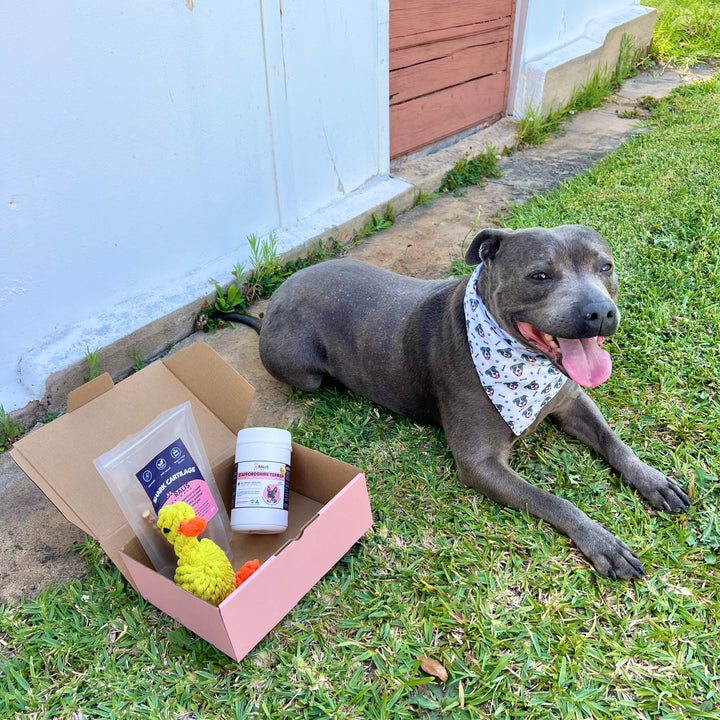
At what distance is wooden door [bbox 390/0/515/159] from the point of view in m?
4.93

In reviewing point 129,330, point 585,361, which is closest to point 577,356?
point 585,361

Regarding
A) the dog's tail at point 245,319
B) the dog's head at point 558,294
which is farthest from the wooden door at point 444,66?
the dog's head at point 558,294

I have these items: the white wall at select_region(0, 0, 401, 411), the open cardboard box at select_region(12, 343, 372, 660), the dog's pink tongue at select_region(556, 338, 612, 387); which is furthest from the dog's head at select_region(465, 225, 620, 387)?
the white wall at select_region(0, 0, 401, 411)

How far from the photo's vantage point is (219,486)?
8.28 ft

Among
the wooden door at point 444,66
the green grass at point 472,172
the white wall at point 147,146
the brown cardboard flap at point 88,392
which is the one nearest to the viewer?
the brown cardboard flap at point 88,392

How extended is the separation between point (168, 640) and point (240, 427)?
2.73 feet

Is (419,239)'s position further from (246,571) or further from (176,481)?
(246,571)

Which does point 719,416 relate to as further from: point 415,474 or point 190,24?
point 190,24

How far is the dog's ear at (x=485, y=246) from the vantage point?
2.42 metres

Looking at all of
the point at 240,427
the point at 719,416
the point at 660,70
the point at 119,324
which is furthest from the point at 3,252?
the point at 660,70

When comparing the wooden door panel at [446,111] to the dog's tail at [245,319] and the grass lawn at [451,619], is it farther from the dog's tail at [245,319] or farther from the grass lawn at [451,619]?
the grass lawn at [451,619]

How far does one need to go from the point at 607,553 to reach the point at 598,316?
816mm

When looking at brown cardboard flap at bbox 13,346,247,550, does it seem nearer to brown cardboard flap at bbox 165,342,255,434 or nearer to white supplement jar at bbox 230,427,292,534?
brown cardboard flap at bbox 165,342,255,434

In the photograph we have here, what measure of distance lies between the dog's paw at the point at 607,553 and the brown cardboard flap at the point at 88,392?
182 cm
